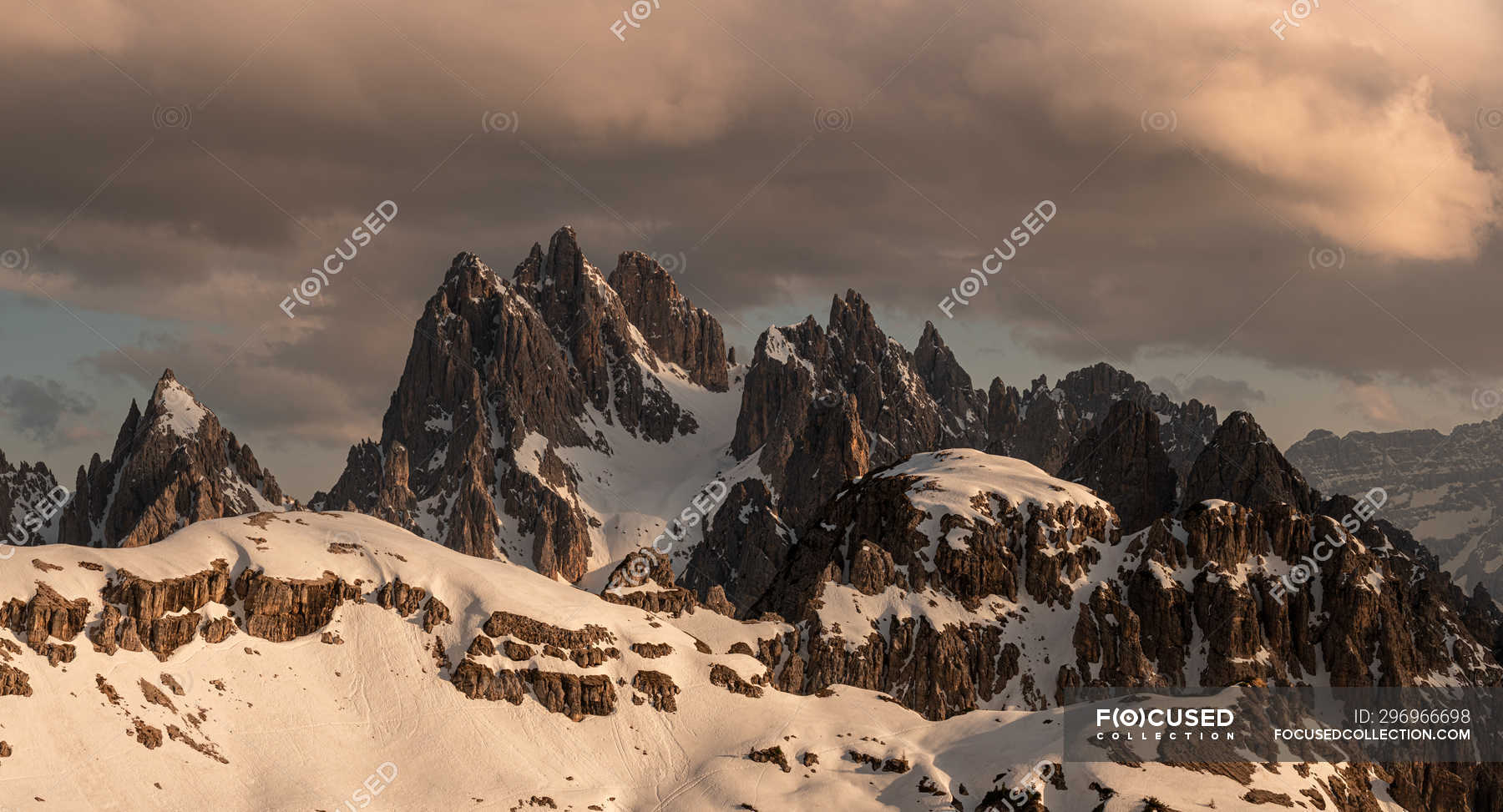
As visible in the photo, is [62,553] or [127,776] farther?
[62,553]

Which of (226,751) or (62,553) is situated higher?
(62,553)

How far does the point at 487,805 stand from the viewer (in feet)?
576

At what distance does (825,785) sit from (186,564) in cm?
9001

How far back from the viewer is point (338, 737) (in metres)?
182

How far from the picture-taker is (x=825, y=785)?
186375mm

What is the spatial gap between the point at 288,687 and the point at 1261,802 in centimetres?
12497

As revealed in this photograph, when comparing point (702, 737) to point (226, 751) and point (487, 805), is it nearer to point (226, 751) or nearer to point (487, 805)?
point (487, 805)

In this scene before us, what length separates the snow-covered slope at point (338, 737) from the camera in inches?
6486

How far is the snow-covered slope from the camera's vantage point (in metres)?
165

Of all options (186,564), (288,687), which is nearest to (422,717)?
(288,687)

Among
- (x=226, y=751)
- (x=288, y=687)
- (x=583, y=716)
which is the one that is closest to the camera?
(x=226, y=751)

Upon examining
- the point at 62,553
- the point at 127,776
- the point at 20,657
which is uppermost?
the point at 62,553

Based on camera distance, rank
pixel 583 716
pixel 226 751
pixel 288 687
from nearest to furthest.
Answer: pixel 226 751 → pixel 288 687 → pixel 583 716

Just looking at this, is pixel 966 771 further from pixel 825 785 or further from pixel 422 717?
pixel 422 717
